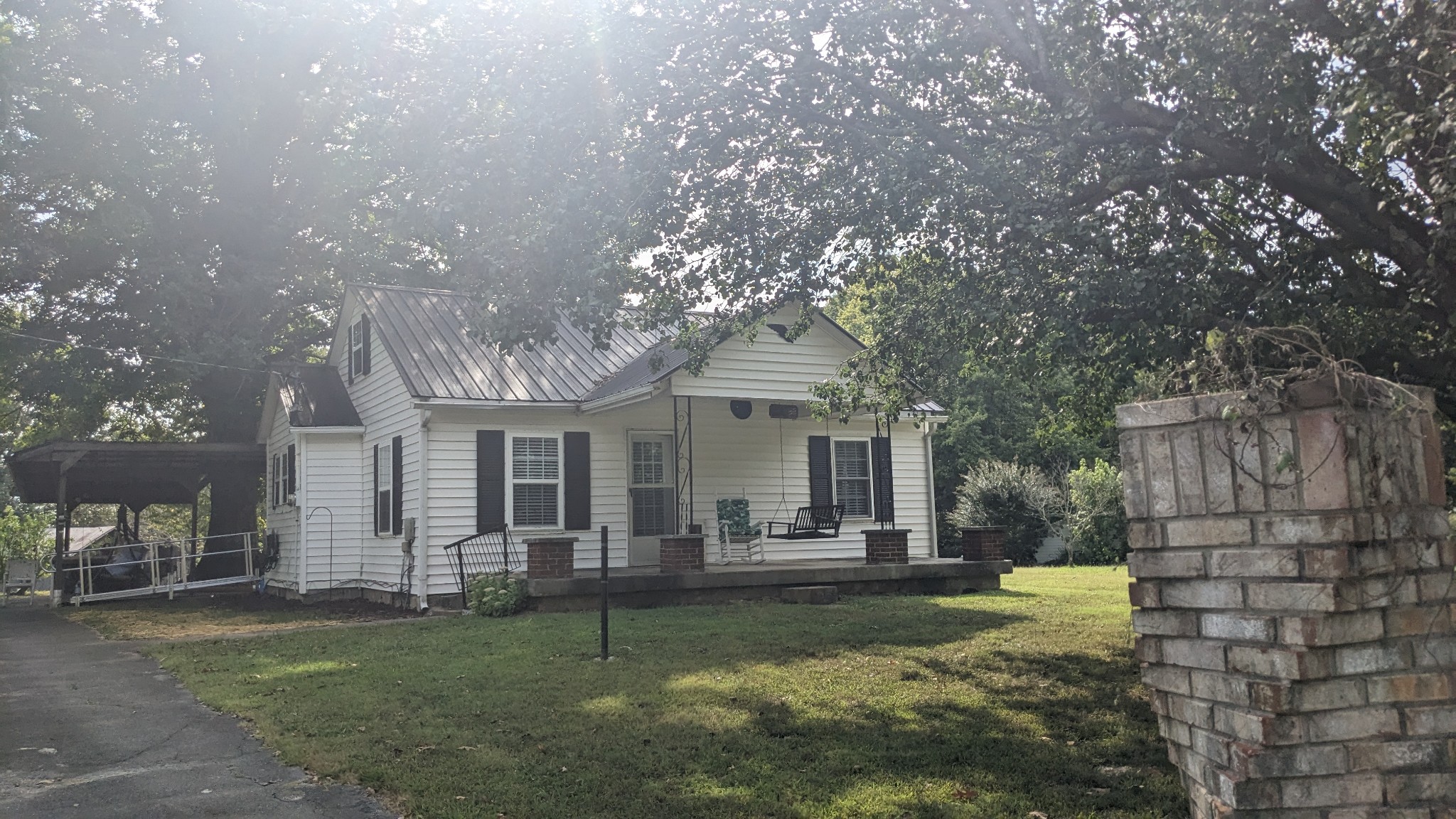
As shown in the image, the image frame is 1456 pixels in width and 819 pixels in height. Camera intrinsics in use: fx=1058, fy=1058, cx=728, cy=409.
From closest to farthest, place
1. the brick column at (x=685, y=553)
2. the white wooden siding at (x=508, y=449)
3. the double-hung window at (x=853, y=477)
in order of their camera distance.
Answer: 1. the brick column at (x=685, y=553)
2. the white wooden siding at (x=508, y=449)
3. the double-hung window at (x=853, y=477)

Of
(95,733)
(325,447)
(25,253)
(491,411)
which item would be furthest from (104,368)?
(95,733)

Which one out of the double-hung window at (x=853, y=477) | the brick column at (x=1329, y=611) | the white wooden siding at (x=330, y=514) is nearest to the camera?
the brick column at (x=1329, y=611)

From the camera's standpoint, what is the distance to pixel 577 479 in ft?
52.4

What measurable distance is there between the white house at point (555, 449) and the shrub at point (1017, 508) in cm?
763

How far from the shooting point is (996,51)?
8930 mm

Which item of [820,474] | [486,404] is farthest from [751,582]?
[486,404]

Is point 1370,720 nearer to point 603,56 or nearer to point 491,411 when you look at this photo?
point 603,56

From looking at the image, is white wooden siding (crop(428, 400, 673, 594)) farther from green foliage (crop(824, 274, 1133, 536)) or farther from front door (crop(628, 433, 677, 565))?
green foliage (crop(824, 274, 1133, 536))

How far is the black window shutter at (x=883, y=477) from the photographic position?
1742 cm

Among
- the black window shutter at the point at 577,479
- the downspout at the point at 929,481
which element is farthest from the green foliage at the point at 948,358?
the black window shutter at the point at 577,479

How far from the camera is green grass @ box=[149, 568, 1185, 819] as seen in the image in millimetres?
5078

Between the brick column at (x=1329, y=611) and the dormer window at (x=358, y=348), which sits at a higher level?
the dormer window at (x=358, y=348)

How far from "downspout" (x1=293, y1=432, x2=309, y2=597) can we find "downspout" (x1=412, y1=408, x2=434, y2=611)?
3.19 m

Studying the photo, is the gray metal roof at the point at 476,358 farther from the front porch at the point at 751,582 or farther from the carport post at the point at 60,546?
the carport post at the point at 60,546
